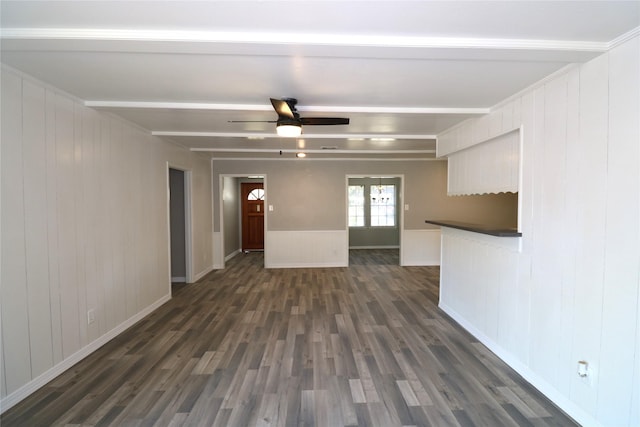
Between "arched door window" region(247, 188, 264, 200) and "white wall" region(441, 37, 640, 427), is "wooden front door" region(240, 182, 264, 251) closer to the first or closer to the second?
"arched door window" region(247, 188, 264, 200)

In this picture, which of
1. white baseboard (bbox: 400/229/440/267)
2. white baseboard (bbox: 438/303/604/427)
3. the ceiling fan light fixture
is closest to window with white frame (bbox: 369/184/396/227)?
white baseboard (bbox: 400/229/440/267)

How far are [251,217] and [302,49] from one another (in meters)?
7.00

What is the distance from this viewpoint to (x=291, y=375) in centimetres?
243

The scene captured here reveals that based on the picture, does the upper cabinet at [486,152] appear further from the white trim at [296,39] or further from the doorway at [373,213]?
the doorway at [373,213]

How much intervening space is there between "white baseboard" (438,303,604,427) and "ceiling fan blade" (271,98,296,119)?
2886mm

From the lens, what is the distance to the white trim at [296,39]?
1.57m

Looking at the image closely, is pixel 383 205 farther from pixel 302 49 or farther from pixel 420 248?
pixel 302 49

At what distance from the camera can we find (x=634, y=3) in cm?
135

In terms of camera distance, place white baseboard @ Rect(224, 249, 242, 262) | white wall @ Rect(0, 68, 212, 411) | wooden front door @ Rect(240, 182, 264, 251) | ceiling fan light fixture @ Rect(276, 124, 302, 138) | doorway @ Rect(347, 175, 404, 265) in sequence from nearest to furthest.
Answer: white wall @ Rect(0, 68, 212, 411), ceiling fan light fixture @ Rect(276, 124, 302, 138), white baseboard @ Rect(224, 249, 242, 262), wooden front door @ Rect(240, 182, 264, 251), doorway @ Rect(347, 175, 404, 265)

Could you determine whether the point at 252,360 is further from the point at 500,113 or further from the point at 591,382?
the point at 500,113

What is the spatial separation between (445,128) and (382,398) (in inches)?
124

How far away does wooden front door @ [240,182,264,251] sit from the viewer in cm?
834

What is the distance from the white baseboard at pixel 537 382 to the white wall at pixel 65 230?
3911 millimetres

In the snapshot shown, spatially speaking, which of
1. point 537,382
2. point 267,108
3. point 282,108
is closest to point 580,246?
point 537,382
